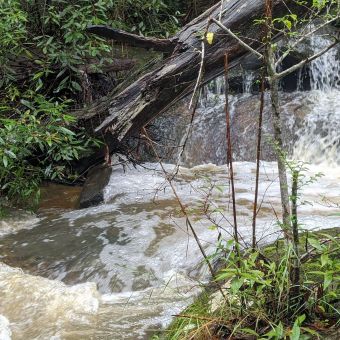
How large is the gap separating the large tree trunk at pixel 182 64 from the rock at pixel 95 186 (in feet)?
2.69

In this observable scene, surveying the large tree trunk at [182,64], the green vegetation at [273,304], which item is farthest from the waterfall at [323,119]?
the green vegetation at [273,304]

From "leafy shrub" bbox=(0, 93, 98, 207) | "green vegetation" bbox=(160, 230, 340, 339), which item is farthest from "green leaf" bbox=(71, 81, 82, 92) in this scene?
"green vegetation" bbox=(160, 230, 340, 339)

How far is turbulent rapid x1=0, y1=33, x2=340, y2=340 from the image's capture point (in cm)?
301

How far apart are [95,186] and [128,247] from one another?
1715 millimetres

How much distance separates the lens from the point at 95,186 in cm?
575

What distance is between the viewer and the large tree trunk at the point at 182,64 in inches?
192

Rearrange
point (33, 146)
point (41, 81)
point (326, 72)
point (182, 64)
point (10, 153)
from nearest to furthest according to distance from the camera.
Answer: point (10, 153) → point (182, 64) → point (33, 146) → point (41, 81) → point (326, 72)

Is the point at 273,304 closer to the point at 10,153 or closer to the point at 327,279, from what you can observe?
the point at 327,279

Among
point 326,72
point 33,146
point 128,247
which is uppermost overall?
point 326,72

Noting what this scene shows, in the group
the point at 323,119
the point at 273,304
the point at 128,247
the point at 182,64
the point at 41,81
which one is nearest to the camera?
the point at 273,304

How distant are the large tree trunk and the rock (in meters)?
0.82

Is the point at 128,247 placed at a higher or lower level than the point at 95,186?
lower

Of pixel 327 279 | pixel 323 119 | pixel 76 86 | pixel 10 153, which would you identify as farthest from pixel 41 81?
pixel 327 279

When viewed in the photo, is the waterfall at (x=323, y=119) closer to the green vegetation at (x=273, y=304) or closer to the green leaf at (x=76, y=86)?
the green leaf at (x=76, y=86)
